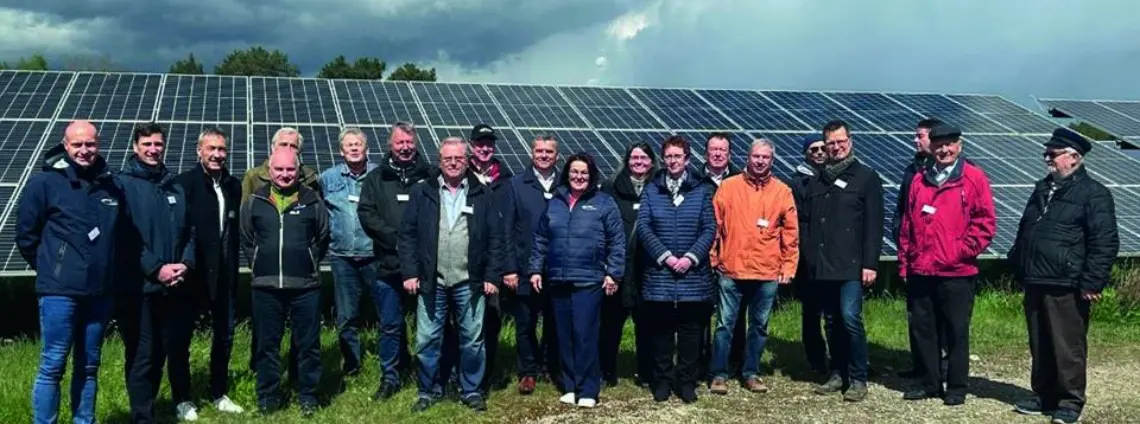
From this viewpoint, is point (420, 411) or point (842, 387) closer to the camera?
point (420, 411)

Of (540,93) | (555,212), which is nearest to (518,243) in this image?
(555,212)

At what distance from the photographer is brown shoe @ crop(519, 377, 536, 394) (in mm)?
6242

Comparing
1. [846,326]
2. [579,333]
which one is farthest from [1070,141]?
[579,333]

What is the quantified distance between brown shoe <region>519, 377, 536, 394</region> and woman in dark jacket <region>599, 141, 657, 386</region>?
23.7 inches

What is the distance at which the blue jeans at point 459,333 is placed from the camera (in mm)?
5730

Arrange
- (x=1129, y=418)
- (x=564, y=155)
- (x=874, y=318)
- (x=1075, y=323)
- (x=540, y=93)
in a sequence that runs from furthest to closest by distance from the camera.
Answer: (x=540, y=93), (x=564, y=155), (x=874, y=318), (x=1129, y=418), (x=1075, y=323)

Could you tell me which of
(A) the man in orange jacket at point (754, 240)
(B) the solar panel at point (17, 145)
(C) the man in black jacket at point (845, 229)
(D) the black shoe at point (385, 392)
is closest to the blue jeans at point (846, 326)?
(C) the man in black jacket at point (845, 229)

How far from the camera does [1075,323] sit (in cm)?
571

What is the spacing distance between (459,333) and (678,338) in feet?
5.15

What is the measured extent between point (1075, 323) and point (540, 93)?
910 cm

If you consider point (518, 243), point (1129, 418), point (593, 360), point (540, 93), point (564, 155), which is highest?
point (540, 93)

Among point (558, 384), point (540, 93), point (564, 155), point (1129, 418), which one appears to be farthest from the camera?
point (540, 93)

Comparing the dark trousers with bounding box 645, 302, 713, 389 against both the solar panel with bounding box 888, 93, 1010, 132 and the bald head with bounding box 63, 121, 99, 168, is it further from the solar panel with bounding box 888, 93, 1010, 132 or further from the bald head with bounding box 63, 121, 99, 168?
the solar panel with bounding box 888, 93, 1010, 132

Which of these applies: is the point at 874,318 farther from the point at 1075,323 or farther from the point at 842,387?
the point at 1075,323
